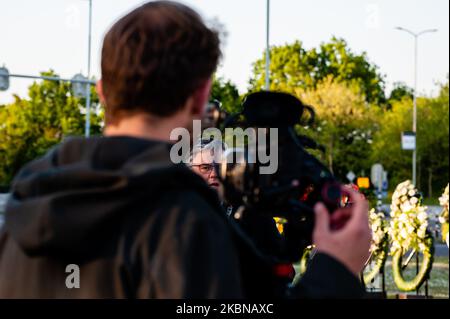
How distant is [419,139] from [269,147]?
56251mm

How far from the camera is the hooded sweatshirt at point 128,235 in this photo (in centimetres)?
156

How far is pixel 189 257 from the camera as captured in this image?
155 cm

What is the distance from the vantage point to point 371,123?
5681 cm

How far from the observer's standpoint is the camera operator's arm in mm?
1729

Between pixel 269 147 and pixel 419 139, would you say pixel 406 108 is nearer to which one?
pixel 419 139

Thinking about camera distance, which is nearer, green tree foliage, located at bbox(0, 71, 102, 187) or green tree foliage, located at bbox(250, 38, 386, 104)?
green tree foliage, located at bbox(0, 71, 102, 187)

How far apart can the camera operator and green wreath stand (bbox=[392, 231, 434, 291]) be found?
23.9ft

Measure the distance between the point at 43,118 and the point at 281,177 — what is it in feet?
168

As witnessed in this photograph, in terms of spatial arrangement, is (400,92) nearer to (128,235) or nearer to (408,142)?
(408,142)

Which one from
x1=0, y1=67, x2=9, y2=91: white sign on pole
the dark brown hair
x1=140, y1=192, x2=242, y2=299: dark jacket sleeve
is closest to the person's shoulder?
x1=140, y1=192, x2=242, y2=299: dark jacket sleeve

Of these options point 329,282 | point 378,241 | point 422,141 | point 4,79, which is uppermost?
point 4,79

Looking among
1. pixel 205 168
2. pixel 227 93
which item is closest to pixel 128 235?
pixel 205 168

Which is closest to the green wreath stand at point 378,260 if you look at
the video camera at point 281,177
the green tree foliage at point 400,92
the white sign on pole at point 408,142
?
the video camera at point 281,177

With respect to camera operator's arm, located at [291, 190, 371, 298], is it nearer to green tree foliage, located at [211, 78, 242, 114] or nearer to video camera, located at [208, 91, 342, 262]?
video camera, located at [208, 91, 342, 262]
